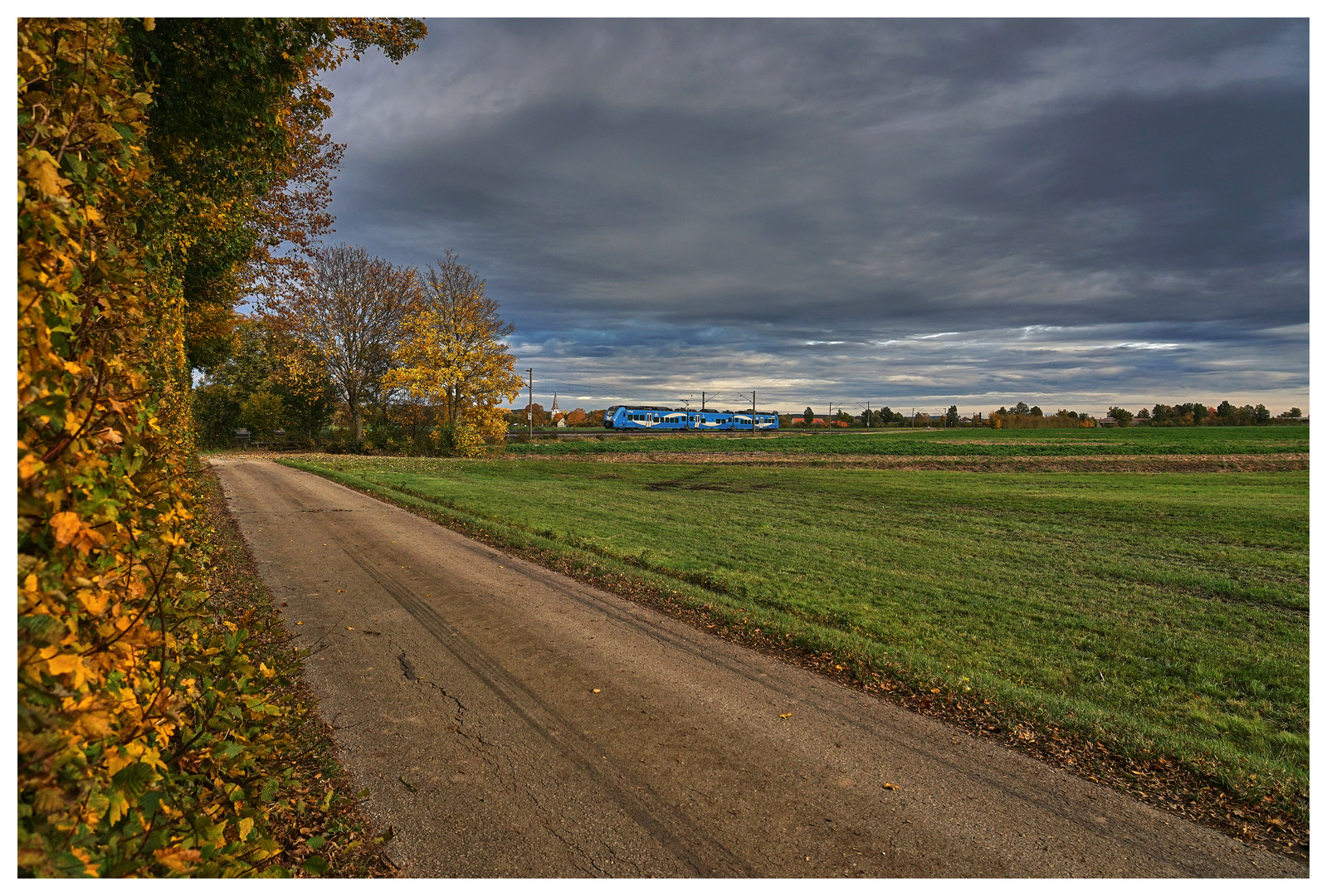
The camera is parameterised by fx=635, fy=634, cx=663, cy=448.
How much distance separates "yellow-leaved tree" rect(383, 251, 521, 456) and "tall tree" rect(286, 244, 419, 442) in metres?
3.18

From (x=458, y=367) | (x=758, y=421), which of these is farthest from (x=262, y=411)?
(x=758, y=421)

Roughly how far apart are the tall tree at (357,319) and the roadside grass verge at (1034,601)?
2229cm

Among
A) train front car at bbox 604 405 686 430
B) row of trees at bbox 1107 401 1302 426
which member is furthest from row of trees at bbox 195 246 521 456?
row of trees at bbox 1107 401 1302 426

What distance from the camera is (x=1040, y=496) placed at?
2028 cm

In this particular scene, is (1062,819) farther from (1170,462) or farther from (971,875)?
(1170,462)

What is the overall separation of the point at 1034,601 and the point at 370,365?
3924 cm

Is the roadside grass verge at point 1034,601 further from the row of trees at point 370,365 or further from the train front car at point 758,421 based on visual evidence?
the train front car at point 758,421

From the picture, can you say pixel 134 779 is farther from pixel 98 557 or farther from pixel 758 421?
pixel 758 421

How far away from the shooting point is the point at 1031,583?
9453mm

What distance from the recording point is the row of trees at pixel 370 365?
114ft

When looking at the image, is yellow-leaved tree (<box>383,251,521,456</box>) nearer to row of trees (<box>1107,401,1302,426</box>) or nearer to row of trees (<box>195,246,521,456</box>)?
row of trees (<box>195,246,521,456</box>)

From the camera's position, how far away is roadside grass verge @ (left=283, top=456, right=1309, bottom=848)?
15.3ft

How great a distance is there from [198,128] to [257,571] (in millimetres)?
5884

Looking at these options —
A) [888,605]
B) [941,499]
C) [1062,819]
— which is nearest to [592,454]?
[941,499]
